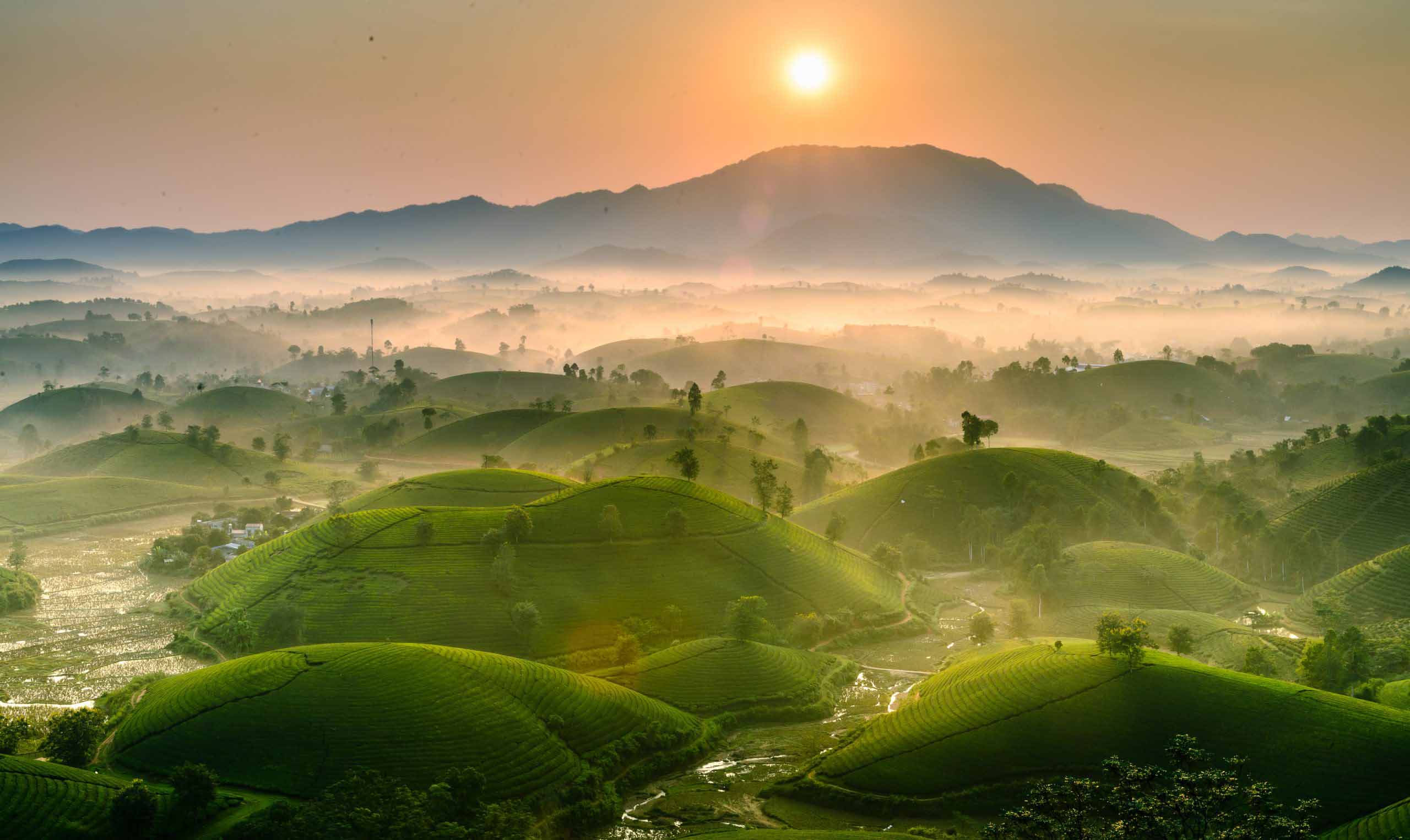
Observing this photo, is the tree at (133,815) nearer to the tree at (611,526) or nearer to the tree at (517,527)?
the tree at (517,527)

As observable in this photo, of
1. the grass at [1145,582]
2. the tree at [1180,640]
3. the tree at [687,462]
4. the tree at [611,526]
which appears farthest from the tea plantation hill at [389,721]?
the grass at [1145,582]

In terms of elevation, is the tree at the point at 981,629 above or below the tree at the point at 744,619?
below

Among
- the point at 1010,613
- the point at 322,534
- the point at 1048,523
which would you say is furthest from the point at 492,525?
the point at 1048,523

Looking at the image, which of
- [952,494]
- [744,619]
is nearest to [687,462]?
[952,494]

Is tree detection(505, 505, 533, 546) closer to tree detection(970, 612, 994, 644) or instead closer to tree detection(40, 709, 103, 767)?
tree detection(40, 709, 103, 767)

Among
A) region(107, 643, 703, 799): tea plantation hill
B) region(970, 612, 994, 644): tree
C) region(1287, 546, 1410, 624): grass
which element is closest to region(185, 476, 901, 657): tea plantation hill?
region(970, 612, 994, 644): tree
